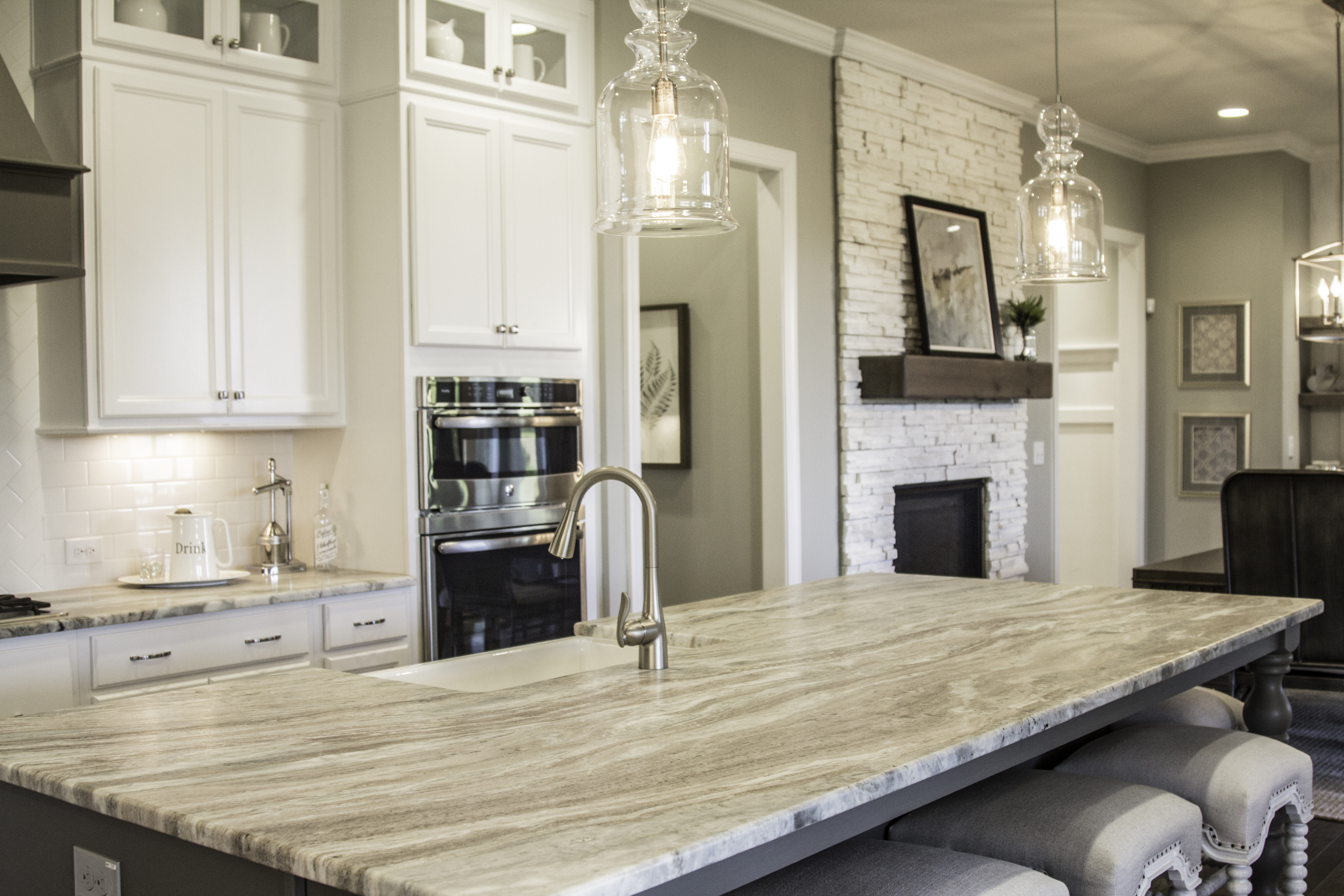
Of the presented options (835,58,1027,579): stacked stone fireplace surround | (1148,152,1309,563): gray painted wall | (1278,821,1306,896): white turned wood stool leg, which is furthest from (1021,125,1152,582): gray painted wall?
(1278,821,1306,896): white turned wood stool leg

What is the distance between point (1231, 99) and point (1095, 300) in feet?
5.67

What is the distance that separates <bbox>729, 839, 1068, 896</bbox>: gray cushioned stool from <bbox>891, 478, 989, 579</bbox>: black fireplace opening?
375 cm

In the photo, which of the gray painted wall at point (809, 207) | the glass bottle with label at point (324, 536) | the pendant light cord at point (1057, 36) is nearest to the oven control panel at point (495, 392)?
the glass bottle with label at point (324, 536)

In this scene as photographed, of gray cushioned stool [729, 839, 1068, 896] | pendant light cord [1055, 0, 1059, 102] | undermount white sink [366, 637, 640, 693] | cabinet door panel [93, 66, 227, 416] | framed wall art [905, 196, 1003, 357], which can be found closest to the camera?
gray cushioned stool [729, 839, 1068, 896]

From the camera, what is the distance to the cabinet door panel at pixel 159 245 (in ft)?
10.9

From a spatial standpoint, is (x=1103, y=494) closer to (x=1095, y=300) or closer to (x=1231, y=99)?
(x=1095, y=300)

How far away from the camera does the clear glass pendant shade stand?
3.03 m

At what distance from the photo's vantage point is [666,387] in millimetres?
5504

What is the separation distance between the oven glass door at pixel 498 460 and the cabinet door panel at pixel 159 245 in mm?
659

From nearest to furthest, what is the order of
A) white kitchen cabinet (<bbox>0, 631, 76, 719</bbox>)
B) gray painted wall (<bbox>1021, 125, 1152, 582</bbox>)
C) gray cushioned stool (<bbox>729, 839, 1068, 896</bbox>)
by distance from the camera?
gray cushioned stool (<bbox>729, 839, 1068, 896</bbox>) < white kitchen cabinet (<bbox>0, 631, 76, 719</bbox>) < gray painted wall (<bbox>1021, 125, 1152, 582</bbox>)

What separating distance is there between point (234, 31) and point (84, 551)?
1.62m

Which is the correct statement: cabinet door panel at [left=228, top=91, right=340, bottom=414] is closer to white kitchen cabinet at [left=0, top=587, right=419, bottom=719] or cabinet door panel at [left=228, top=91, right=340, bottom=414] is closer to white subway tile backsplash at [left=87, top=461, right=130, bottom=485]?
white subway tile backsplash at [left=87, top=461, right=130, bottom=485]

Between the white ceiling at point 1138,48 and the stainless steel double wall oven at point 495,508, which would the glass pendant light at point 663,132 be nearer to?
the stainless steel double wall oven at point 495,508

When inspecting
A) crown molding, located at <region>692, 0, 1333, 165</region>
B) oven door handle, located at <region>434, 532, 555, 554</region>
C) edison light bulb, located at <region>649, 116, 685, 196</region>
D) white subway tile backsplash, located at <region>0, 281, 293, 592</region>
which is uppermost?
crown molding, located at <region>692, 0, 1333, 165</region>
